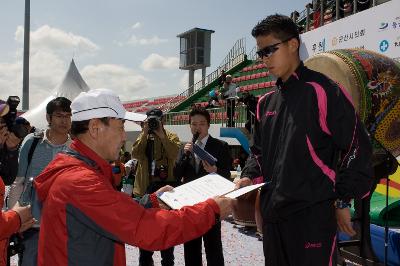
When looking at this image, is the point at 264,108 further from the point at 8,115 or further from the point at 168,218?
the point at 8,115

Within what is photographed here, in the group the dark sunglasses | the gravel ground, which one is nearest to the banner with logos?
the gravel ground

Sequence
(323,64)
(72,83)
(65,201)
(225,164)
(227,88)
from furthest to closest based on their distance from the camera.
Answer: (72,83) → (227,88) → (225,164) → (323,64) → (65,201)

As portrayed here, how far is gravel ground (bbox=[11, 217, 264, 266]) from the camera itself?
17.5ft

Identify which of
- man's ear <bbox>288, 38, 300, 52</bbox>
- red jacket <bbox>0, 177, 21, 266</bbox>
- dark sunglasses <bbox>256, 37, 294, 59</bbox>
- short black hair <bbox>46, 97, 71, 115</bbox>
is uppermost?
man's ear <bbox>288, 38, 300, 52</bbox>

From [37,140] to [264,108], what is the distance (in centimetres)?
230

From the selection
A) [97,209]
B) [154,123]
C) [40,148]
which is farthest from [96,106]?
[154,123]

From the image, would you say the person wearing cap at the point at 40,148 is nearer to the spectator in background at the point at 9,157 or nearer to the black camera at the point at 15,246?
the spectator in background at the point at 9,157

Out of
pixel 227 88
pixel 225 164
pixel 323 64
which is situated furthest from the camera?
→ pixel 227 88

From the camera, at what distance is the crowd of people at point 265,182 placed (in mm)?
1655

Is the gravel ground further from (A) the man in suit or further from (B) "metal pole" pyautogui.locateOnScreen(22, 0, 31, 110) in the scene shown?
(B) "metal pole" pyautogui.locateOnScreen(22, 0, 31, 110)

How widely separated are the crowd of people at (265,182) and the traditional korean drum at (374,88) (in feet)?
3.35

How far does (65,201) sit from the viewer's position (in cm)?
164

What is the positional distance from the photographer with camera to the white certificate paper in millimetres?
2404

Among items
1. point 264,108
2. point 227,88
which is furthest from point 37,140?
point 227,88
